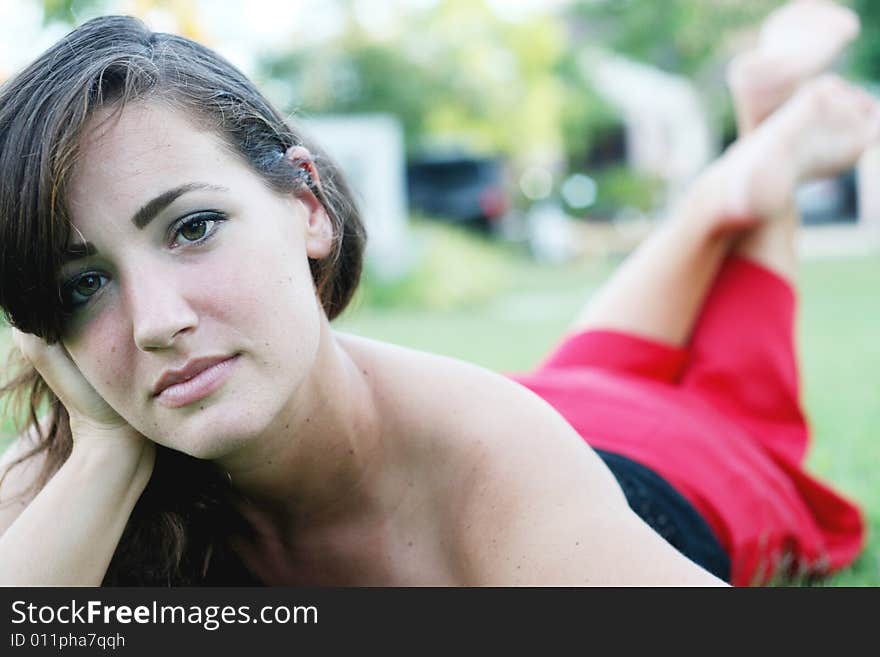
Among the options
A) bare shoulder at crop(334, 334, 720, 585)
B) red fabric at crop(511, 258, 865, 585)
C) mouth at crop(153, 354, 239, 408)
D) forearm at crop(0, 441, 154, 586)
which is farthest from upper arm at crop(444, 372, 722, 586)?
red fabric at crop(511, 258, 865, 585)

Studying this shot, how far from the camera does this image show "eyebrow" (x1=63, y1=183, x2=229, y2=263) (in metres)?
1.77

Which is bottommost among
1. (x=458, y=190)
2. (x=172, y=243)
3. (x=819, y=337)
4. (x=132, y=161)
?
(x=819, y=337)

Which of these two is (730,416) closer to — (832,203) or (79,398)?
(79,398)

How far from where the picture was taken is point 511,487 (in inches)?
78.9

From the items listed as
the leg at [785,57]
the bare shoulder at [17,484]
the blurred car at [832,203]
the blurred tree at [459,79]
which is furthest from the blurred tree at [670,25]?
the bare shoulder at [17,484]

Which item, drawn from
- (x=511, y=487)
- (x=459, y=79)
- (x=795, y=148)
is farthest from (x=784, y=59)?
(x=459, y=79)

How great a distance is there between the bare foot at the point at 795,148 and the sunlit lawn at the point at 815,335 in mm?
1104

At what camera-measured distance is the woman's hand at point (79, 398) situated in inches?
79.0

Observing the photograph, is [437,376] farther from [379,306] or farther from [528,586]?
[379,306]

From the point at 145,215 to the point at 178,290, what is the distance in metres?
0.14

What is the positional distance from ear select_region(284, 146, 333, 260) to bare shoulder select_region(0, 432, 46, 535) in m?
0.72

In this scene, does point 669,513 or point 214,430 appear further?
point 669,513

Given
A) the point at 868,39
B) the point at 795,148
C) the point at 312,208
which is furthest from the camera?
the point at 868,39

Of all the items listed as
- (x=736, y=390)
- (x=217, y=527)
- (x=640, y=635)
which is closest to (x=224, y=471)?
(x=217, y=527)
